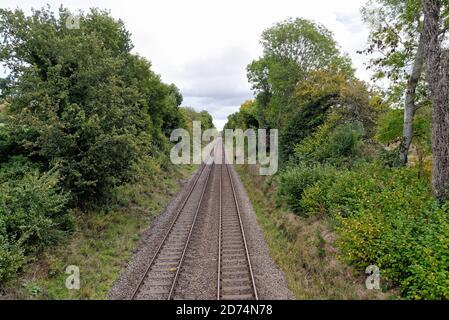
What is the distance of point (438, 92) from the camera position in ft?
31.5

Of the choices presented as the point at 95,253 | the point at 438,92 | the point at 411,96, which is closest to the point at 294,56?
the point at 411,96

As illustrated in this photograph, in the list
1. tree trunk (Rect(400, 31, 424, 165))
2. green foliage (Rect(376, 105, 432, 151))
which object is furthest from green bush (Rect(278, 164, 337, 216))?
green foliage (Rect(376, 105, 432, 151))

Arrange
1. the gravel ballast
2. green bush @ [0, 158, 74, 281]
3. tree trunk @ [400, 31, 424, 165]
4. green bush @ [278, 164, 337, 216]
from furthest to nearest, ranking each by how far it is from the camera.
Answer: green bush @ [278, 164, 337, 216] → tree trunk @ [400, 31, 424, 165] → the gravel ballast → green bush @ [0, 158, 74, 281]

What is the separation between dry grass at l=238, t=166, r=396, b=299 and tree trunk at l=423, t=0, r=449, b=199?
397cm

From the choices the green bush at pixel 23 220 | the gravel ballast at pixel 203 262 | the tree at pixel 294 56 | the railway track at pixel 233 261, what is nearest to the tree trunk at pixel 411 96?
the gravel ballast at pixel 203 262

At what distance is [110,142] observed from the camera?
42.7 ft

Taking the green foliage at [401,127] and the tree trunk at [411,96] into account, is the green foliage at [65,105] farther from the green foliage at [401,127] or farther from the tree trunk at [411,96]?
the green foliage at [401,127]

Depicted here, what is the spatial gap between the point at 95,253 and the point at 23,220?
319cm

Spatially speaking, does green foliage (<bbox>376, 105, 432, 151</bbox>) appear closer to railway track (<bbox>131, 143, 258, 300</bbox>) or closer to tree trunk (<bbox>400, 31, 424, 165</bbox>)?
tree trunk (<bbox>400, 31, 424, 165</bbox>)

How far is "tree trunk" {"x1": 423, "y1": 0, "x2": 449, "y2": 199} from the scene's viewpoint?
9.47 metres

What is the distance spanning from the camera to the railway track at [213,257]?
29.2ft

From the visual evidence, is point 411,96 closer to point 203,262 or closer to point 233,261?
point 233,261

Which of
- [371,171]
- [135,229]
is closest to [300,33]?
[371,171]
